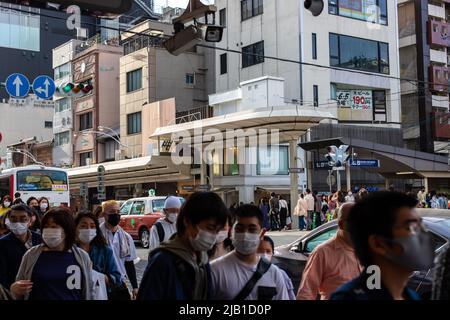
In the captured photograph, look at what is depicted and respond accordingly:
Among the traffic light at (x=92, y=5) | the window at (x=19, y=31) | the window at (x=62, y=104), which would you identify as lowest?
the traffic light at (x=92, y=5)

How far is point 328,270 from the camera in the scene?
4.66m

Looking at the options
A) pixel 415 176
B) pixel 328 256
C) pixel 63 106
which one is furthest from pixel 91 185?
pixel 328 256

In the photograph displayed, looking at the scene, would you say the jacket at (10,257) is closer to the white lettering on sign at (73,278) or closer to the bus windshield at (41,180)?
the white lettering on sign at (73,278)

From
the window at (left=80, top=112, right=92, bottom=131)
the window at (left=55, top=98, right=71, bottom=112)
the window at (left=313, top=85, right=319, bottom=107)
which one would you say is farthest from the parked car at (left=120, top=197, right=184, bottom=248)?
the window at (left=55, top=98, right=71, bottom=112)

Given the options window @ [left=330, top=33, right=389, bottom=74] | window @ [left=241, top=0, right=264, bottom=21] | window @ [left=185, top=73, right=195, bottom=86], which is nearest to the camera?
window @ [left=330, top=33, right=389, bottom=74]

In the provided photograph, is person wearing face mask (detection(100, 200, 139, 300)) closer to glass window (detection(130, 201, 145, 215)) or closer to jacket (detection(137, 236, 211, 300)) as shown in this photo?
jacket (detection(137, 236, 211, 300))

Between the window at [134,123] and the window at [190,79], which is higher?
the window at [190,79]

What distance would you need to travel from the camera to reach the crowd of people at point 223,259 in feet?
7.99

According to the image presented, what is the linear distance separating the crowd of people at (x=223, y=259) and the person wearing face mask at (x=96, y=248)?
11 millimetres

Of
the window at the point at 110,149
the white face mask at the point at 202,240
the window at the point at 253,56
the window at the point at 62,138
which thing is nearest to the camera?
the white face mask at the point at 202,240

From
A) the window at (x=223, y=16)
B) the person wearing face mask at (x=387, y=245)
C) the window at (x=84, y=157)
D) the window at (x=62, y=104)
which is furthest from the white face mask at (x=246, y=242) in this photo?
the window at (x=62, y=104)

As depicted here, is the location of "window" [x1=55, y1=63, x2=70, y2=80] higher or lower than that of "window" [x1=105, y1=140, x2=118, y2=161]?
higher

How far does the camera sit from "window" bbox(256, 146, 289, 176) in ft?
121
